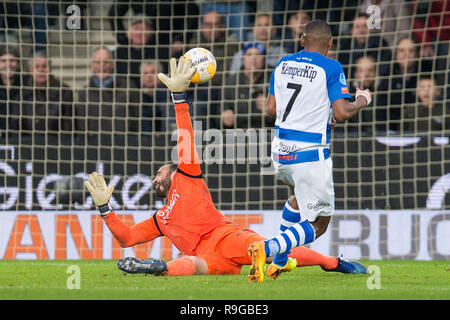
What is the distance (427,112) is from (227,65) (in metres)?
2.48

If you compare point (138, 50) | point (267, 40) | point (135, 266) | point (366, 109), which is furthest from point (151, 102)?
point (135, 266)

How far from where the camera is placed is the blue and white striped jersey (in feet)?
19.2

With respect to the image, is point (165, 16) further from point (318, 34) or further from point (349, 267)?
point (349, 267)

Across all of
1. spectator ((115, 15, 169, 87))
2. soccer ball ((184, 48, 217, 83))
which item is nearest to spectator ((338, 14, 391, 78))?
spectator ((115, 15, 169, 87))

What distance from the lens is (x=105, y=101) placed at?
1023 cm

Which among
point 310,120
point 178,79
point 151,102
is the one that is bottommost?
point 310,120

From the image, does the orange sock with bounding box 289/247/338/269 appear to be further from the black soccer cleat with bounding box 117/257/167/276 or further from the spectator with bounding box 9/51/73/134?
the spectator with bounding box 9/51/73/134

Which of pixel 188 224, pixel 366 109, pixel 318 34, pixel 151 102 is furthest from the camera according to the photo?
pixel 151 102

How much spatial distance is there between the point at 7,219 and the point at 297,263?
4.10 meters

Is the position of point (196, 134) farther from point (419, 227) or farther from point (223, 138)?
point (419, 227)

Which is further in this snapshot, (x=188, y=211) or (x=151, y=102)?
(x=151, y=102)

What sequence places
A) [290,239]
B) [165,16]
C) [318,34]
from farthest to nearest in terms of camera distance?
[165,16] → [318,34] → [290,239]

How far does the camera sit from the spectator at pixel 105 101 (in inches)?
396

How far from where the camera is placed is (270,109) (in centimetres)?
615
